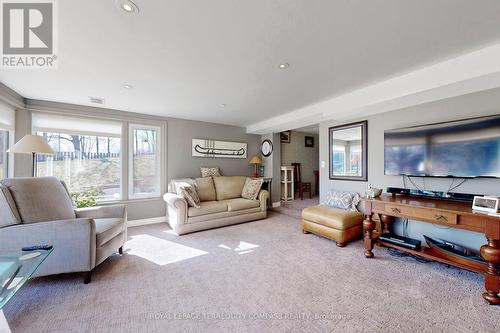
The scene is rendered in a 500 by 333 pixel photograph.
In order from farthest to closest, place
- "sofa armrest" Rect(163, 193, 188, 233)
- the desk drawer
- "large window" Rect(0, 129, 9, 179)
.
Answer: "sofa armrest" Rect(163, 193, 188, 233), "large window" Rect(0, 129, 9, 179), the desk drawer

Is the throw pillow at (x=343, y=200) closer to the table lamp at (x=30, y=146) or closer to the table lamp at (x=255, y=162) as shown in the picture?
the table lamp at (x=255, y=162)

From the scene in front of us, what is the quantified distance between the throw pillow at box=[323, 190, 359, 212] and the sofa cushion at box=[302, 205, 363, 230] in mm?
162

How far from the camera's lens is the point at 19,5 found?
1.41m

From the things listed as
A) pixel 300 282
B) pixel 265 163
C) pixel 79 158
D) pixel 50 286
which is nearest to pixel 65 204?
pixel 50 286

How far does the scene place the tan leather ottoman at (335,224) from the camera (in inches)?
110

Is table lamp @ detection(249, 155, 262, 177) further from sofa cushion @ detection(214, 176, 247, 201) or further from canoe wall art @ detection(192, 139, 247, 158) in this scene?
sofa cushion @ detection(214, 176, 247, 201)

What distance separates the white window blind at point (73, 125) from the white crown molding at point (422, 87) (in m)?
3.83

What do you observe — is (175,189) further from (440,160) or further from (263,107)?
(440,160)

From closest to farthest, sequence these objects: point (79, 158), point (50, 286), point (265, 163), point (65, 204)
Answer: point (50, 286) < point (65, 204) < point (79, 158) < point (265, 163)

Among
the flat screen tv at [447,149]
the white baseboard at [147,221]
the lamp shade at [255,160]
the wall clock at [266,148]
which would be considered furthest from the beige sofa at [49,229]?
the wall clock at [266,148]

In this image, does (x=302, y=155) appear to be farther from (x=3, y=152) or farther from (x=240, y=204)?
(x=3, y=152)

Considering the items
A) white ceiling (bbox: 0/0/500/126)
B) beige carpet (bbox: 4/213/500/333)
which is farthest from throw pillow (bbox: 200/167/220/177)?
beige carpet (bbox: 4/213/500/333)

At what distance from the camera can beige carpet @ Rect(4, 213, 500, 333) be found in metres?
1.43

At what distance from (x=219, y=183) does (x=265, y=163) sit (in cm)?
162
